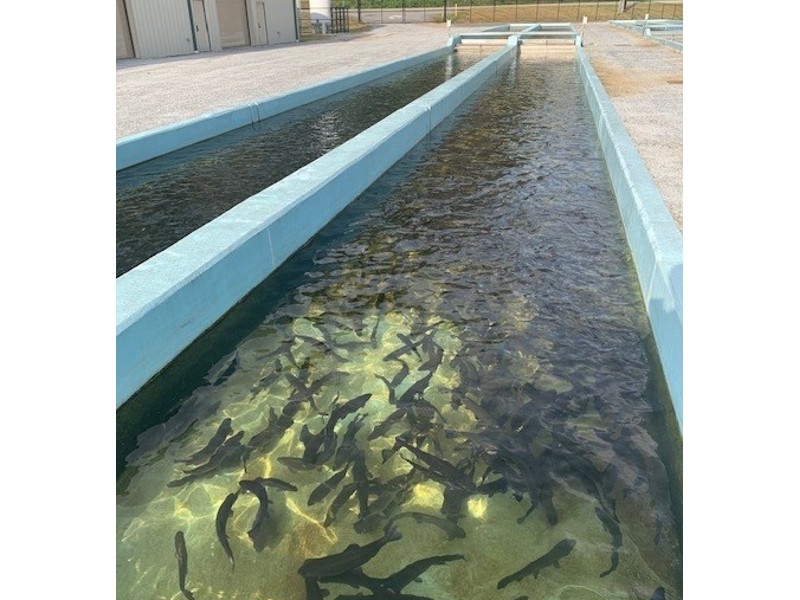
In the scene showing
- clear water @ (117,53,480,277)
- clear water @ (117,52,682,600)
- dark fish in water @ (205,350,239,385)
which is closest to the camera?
clear water @ (117,52,682,600)

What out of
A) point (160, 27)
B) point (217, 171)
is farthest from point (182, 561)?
point (160, 27)

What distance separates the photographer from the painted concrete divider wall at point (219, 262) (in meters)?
4.89

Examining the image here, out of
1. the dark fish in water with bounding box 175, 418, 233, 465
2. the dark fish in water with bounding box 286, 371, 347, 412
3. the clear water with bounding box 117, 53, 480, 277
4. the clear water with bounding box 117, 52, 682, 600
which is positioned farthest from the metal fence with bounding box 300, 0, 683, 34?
the dark fish in water with bounding box 175, 418, 233, 465

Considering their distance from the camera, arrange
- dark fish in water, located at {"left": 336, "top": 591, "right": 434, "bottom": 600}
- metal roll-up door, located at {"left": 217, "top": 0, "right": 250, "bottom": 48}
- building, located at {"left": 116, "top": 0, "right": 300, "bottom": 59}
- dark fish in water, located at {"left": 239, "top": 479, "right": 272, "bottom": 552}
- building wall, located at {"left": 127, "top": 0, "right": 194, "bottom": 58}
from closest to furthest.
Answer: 1. dark fish in water, located at {"left": 336, "top": 591, "right": 434, "bottom": 600}
2. dark fish in water, located at {"left": 239, "top": 479, "right": 272, "bottom": 552}
3. building wall, located at {"left": 127, "top": 0, "right": 194, "bottom": 58}
4. building, located at {"left": 116, "top": 0, "right": 300, "bottom": 59}
5. metal roll-up door, located at {"left": 217, "top": 0, "right": 250, "bottom": 48}

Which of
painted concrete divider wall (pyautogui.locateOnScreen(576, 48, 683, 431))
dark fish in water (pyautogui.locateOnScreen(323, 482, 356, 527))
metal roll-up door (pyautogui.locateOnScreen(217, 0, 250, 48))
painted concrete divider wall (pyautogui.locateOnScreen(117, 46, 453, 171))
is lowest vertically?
dark fish in water (pyautogui.locateOnScreen(323, 482, 356, 527))

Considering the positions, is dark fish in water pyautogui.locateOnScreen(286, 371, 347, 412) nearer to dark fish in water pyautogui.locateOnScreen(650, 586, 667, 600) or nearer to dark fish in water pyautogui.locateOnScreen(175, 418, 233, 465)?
dark fish in water pyautogui.locateOnScreen(175, 418, 233, 465)

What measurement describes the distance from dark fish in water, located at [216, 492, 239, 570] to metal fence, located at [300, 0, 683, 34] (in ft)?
176

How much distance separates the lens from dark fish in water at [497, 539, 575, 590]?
Answer: 3.47 metres

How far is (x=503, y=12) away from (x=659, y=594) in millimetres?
66744

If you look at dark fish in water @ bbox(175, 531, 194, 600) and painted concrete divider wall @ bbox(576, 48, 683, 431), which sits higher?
painted concrete divider wall @ bbox(576, 48, 683, 431)

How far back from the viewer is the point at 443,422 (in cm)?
470

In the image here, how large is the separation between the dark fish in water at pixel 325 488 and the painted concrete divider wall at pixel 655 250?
8.73 ft
